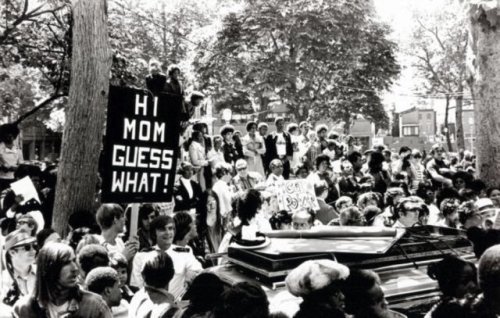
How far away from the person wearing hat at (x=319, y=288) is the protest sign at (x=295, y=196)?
4.72 metres

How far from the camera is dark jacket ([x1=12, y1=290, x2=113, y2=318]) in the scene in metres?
3.55

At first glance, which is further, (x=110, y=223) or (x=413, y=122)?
(x=413, y=122)

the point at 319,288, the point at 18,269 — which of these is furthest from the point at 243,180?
the point at 319,288

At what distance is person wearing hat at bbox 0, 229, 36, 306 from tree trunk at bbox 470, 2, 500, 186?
9.48 m

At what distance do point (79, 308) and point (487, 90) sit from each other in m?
10.1

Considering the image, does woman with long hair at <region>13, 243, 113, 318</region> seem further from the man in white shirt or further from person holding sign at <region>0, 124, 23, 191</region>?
person holding sign at <region>0, 124, 23, 191</region>

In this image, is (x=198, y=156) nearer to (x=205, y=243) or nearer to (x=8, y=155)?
(x=205, y=243)

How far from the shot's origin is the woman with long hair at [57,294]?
3611 mm

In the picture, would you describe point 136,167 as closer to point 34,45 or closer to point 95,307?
point 95,307

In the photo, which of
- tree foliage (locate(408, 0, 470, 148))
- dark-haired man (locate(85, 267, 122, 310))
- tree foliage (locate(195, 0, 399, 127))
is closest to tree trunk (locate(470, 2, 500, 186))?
dark-haired man (locate(85, 267, 122, 310))

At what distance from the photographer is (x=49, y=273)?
11.9 ft

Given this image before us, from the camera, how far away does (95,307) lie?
357 cm

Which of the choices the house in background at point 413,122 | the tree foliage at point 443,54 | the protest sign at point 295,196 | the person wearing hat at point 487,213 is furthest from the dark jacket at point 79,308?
the house in background at point 413,122

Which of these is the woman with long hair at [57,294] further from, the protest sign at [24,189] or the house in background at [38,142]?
the house in background at [38,142]
